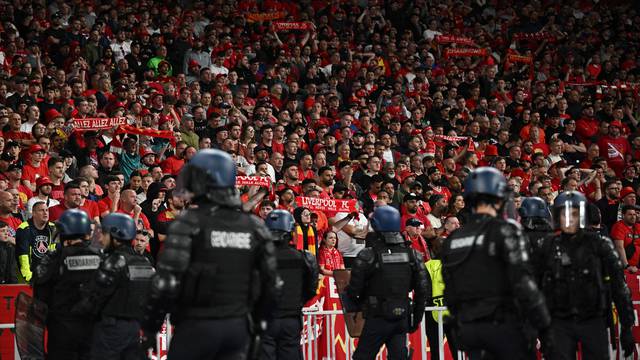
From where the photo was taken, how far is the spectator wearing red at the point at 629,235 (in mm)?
15394

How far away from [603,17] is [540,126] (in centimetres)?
946

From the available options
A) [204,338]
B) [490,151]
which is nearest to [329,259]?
[204,338]

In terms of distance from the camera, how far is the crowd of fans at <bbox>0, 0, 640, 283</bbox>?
557 inches

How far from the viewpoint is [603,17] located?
29750mm

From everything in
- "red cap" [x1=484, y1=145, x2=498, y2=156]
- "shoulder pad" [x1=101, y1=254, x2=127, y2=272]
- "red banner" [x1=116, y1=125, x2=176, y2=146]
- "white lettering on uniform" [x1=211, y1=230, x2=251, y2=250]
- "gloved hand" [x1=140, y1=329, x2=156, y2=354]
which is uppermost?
"red banner" [x1=116, y1=125, x2=176, y2=146]

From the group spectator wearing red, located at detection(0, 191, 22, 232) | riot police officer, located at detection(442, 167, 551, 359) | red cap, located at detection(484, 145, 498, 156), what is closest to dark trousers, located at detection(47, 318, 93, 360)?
riot police officer, located at detection(442, 167, 551, 359)

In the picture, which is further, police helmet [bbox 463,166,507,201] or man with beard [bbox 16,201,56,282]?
man with beard [bbox 16,201,56,282]

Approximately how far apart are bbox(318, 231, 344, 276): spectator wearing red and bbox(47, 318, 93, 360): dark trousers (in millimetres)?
5334

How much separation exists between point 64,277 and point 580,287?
449 centimetres

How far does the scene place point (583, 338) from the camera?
8.88 m

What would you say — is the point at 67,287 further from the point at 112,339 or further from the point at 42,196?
the point at 42,196

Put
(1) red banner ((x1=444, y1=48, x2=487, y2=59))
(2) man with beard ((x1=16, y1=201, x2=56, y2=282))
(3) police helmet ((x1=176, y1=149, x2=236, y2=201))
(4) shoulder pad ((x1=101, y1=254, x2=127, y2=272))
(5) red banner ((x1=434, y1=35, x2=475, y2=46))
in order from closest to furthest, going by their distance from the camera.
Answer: (3) police helmet ((x1=176, y1=149, x2=236, y2=201)) < (4) shoulder pad ((x1=101, y1=254, x2=127, y2=272)) < (2) man with beard ((x1=16, y1=201, x2=56, y2=282)) < (1) red banner ((x1=444, y1=48, x2=487, y2=59)) < (5) red banner ((x1=434, y1=35, x2=475, y2=46))

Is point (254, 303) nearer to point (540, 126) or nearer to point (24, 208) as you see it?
point (24, 208)

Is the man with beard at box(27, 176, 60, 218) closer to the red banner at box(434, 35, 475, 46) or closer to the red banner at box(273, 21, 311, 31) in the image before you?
the red banner at box(273, 21, 311, 31)
